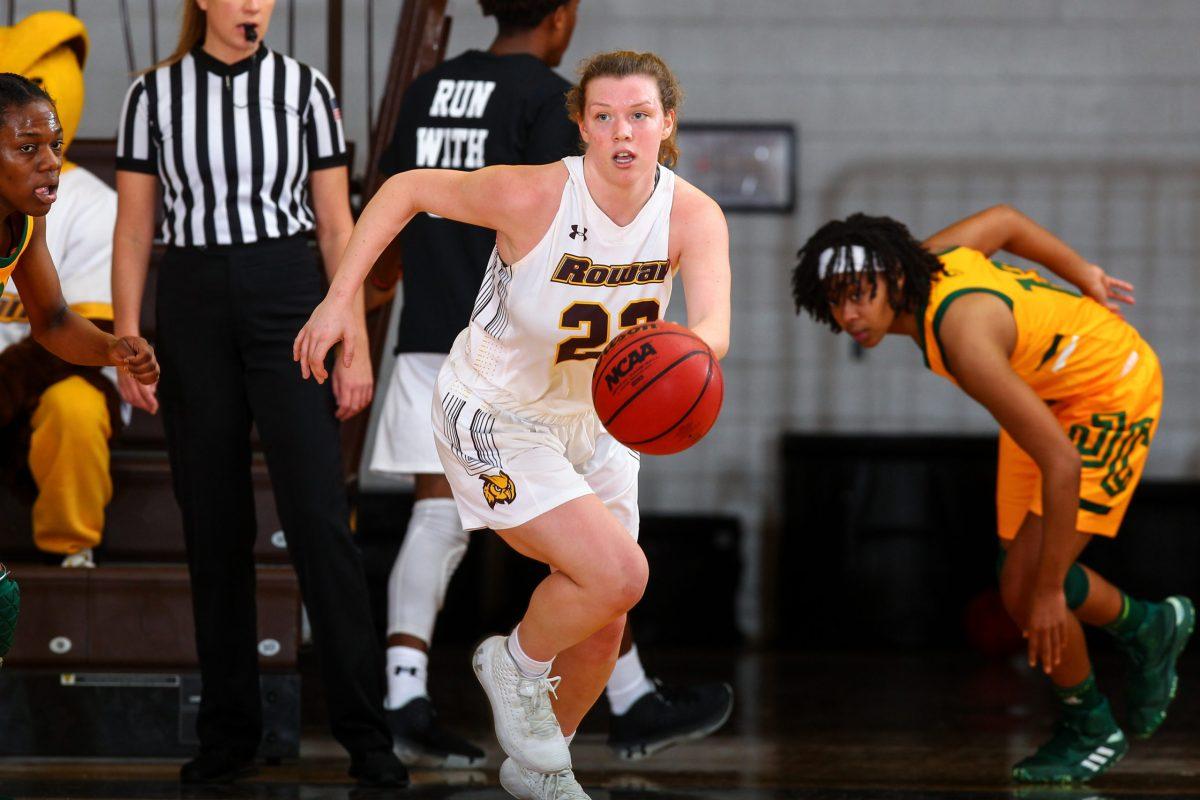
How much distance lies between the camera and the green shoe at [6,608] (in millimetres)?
2727

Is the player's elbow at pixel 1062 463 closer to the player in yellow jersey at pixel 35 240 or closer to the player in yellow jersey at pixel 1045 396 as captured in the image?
the player in yellow jersey at pixel 1045 396

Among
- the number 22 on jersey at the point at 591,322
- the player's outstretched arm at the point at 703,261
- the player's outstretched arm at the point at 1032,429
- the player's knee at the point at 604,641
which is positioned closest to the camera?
the player's outstretched arm at the point at 703,261

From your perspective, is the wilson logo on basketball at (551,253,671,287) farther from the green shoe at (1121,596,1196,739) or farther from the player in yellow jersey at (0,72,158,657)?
the green shoe at (1121,596,1196,739)

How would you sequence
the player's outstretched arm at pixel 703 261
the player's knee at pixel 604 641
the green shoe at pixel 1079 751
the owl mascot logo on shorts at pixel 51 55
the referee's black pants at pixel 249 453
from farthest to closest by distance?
the owl mascot logo on shorts at pixel 51 55, the green shoe at pixel 1079 751, the referee's black pants at pixel 249 453, the player's knee at pixel 604 641, the player's outstretched arm at pixel 703 261

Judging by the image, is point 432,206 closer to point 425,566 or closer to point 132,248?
point 132,248

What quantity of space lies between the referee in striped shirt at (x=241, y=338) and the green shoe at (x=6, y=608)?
20.4 inches

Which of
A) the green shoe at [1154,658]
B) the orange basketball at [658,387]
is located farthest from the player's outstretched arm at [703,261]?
the green shoe at [1154,658]

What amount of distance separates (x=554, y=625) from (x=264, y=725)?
46.5 inches

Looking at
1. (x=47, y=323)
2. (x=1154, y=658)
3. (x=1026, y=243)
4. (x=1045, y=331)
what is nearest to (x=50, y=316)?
(x=47, y=323)

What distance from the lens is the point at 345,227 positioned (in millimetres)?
3314

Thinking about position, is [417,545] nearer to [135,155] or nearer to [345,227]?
[345,227]

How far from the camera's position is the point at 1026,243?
3787 millimetres

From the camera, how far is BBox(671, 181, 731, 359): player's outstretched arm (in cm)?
258

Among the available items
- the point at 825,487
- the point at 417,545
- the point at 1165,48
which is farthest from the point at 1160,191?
the point at 417,545
